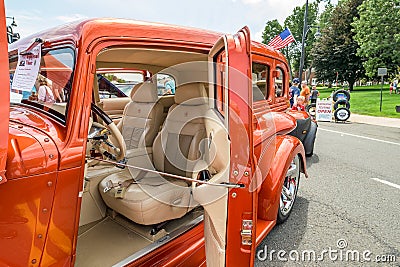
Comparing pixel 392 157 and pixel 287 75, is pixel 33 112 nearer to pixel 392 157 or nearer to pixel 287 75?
→ pixel 287 75

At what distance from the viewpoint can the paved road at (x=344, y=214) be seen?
2750 millimetres

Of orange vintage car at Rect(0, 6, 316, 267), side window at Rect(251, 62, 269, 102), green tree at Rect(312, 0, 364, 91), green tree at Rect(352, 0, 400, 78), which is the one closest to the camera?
orange vintage car at Rect(0, 6, 316, 267)

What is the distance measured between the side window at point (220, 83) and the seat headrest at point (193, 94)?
0.26 metres

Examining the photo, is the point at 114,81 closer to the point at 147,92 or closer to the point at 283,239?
the point at 147,92

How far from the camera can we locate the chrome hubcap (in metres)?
3.21

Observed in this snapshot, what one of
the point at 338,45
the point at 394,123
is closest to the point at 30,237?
the point at 394,123

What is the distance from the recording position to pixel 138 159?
293 cm

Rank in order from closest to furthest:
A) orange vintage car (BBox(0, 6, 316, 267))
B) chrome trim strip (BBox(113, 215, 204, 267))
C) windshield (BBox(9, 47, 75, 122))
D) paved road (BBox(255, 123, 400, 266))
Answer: orange vintage car (BBox(0, 6, 316, 267)) → windshield (BBox(9, 47, 75, 122)) → chrome trim strip (BBox(113, 215, 204, 267)) → paved road (BBox(255, 123, 400, 266))

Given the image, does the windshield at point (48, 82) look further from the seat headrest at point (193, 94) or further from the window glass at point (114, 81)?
the window glass at point (114, 81)

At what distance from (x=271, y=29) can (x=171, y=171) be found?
49.8m

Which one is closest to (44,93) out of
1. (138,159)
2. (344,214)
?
(138,159)

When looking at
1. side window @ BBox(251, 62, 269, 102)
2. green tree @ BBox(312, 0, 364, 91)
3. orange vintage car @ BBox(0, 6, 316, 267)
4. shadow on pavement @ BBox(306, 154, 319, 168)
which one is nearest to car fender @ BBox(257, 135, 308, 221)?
orange vintage car @ BBox(0, 6, 316, 267)

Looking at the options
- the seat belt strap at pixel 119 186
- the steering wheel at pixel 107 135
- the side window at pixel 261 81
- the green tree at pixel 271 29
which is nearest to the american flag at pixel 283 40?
the side window at pixel 261 81

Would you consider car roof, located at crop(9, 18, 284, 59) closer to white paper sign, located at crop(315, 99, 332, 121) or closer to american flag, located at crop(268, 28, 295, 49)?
american flag, located at crop(268, 28, 295, 49)
